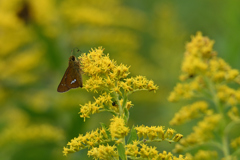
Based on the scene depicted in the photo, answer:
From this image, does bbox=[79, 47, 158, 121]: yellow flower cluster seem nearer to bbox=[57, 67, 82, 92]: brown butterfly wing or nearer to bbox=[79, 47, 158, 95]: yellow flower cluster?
bbox=[79, 47, 158, 95]: yellow flower cluster

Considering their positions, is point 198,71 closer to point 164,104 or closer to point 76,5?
point 164,104

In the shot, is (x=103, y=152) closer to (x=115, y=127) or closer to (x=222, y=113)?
(x=115, y=127)

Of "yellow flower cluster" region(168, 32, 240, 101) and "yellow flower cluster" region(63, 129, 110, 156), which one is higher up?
"yellow flower cluster" region(168, 32, 240, 101)

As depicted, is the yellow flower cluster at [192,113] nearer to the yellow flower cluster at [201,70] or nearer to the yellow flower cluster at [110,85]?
the yellow flower cluster at [201,70]

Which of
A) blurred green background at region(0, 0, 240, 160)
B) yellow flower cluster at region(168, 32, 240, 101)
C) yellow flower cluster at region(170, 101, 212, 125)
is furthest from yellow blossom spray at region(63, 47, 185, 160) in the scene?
blurred green background at region(0, 0, 240, 160)

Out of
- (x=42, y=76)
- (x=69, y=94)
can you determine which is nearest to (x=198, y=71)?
(x=69, y=94)

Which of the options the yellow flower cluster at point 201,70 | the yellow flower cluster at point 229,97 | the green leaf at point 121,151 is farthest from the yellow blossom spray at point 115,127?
the yellow flower cluster at point 229,97
